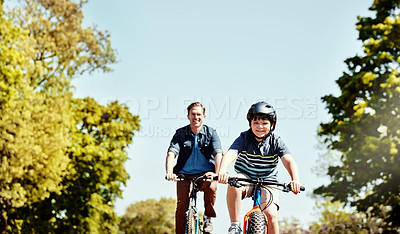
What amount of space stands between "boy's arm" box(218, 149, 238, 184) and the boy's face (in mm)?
377

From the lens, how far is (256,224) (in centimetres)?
523

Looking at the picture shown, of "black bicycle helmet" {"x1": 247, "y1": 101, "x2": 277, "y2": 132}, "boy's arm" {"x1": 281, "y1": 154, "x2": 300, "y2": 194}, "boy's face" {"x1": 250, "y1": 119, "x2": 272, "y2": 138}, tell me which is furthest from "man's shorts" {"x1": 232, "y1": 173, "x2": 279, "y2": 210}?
"black bicycle helmet" {"x1": 247, "y1": 101, "x2": 277, "y2": 132}

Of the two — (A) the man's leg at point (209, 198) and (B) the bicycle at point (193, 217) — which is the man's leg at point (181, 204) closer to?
(A) the man's leg at point (209, 198)

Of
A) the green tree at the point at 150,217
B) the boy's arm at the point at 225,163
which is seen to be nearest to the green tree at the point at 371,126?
the boy's arm at the point at 225,163

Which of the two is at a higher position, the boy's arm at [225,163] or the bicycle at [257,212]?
the boy's arm at [225,163]

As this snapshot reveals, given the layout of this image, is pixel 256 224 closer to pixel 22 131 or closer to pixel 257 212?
pixel 257 212

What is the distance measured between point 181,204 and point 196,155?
80 cm

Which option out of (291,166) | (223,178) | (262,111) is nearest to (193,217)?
(223,178)

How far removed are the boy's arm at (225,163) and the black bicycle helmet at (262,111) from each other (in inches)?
20.3

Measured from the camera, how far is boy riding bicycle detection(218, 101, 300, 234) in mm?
5945

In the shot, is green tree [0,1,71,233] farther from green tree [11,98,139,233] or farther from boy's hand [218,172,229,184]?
boy's hand [218,172,229,184]

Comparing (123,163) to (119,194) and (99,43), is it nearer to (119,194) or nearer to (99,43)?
(119,194)

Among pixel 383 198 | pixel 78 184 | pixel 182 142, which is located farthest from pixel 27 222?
pixel 182 142

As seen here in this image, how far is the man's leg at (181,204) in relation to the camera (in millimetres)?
7055
